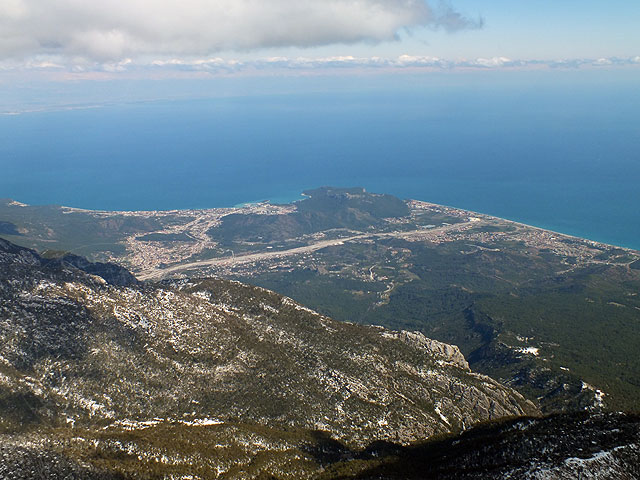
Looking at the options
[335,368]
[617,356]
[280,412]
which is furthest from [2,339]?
[617,356]

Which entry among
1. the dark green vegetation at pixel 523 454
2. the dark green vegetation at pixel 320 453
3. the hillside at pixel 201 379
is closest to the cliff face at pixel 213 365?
the hillside at pixel 201 379

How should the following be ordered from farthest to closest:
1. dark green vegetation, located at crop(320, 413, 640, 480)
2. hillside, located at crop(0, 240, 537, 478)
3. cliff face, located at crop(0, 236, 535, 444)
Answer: cliff face, located at crop(0, 236, 535, 444) → hillside, located at crop(0, 240, 537, 478) → dark green vegetation, located at crop(320, 413, 640, 480)

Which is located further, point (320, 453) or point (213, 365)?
point (213, 365)

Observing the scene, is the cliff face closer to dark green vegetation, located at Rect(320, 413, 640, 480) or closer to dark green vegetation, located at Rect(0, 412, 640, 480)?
dark green vegetation, located at Rect(0, 412, 640, 480)

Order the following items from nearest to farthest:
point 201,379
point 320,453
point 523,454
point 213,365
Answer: point 523,454 → point 320,453 → point 201,379 → point 213,365

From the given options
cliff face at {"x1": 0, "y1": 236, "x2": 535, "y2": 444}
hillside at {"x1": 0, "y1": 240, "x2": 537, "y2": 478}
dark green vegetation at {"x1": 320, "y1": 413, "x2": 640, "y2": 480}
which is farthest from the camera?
cliff face at {"x1": 0, "y1": 236, "x2": 535, "y2": 444}

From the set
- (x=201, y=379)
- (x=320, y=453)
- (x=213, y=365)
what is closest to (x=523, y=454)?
(x=320, y=453)

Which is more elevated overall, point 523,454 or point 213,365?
point 523,454

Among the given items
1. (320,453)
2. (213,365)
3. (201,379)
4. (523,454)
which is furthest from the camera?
(213,365)

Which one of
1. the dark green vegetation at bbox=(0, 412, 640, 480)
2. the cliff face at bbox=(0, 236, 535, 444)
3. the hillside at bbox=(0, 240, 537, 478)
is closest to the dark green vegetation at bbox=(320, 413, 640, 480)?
the dark green vegetation at bbox=(0, 412, 640, 480)

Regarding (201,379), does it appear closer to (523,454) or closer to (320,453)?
(320,453)

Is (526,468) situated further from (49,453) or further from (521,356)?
(521,356)
